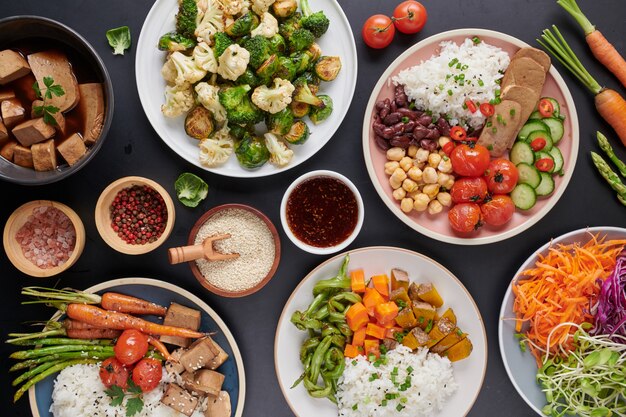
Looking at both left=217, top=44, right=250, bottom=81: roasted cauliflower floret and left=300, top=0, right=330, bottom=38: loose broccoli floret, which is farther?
left=300, top=0, right=330, bottom=38: loose broccoli floret

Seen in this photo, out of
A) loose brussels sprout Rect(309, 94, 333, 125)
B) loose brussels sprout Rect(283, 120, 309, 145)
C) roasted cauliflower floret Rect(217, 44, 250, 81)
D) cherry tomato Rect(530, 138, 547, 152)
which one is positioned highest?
roasted cauliflower floret Rect(217, 44, 250, 81)

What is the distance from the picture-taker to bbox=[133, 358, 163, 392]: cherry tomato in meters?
2.92

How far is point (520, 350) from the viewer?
3.12 metres

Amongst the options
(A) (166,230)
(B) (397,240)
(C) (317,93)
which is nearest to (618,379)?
(B) (397,240)

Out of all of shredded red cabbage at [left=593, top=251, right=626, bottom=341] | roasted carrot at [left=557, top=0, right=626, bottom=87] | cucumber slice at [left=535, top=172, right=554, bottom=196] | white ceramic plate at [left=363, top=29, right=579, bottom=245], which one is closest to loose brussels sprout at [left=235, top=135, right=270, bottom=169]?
white ceramic plate at [left=363, top=29, right=579, bottom=245]

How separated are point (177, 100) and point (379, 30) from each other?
47.2 inches

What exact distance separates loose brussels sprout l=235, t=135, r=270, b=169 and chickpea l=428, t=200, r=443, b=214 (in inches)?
38.7

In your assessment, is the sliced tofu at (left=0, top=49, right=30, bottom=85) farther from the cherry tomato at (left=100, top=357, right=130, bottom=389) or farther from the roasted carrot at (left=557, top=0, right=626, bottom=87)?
the roasted carrot at (left=557, top=0, right=626, bottom=87)

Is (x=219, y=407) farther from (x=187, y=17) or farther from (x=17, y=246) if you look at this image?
(x=187, y=17)

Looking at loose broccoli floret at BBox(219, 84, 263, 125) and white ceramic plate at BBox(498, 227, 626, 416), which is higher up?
loose broccoli floret at BBox(219, 84, 263, 125)

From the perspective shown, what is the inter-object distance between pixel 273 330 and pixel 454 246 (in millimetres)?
1239

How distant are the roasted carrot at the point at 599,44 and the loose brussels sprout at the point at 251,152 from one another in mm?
1943

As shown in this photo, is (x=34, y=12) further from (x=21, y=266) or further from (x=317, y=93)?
(x=317, y=93)

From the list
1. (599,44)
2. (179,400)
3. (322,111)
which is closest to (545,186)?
(599,44)
